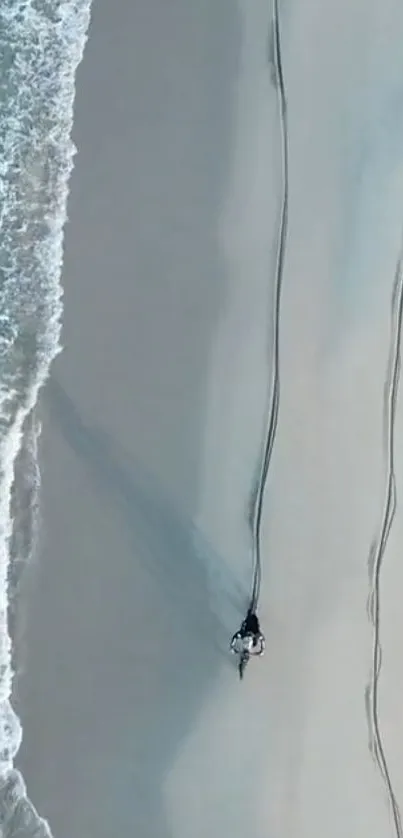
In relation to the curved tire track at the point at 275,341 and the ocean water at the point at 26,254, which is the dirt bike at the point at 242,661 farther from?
the ocean water at the point at 26,254

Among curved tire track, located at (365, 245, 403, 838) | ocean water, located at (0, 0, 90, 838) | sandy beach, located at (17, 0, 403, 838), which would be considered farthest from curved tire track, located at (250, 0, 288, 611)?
A: ocean water, located at (0, 0, 90, 838)

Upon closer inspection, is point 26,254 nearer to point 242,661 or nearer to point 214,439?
point 214,439

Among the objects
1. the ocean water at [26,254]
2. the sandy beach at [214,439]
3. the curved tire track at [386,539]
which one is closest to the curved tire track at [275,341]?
the sandy beach at [214,439]

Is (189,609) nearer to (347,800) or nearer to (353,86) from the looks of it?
(347,800)

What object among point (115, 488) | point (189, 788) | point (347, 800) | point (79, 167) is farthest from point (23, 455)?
point (347, 800)

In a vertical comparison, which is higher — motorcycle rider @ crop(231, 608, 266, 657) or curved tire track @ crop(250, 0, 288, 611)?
curved tire track @ crop(250, 0, 288, 611)

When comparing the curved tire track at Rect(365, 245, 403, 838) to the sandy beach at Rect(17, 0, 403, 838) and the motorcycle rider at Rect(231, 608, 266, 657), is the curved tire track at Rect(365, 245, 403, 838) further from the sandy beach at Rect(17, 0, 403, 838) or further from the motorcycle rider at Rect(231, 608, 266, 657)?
the motorcycle rider at Rect(231, 608, 266, 657)

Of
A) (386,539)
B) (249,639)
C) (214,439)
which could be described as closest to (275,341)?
(214,439)
